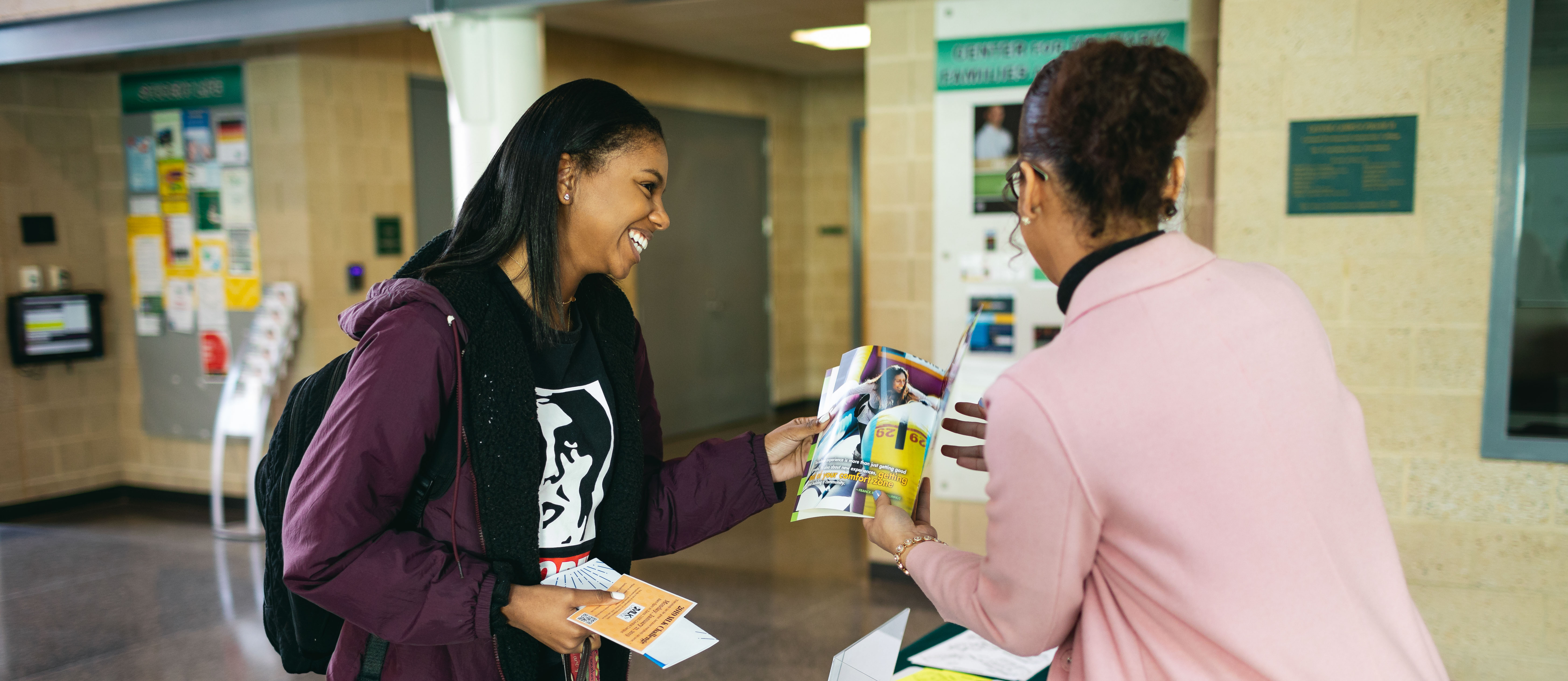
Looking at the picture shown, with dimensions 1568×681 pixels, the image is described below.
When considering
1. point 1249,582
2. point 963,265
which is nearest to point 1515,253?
point 963,265

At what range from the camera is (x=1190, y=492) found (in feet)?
2.91

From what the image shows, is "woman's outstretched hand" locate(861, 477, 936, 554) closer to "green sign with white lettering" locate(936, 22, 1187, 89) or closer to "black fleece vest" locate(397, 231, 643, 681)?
"black fleece vest" locate(397, 231, 643, 681)

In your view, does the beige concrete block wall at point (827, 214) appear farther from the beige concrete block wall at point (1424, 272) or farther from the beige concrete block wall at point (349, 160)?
the beige concrete block wall at point (1424, 272)

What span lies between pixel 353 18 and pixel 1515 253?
3.92 meters

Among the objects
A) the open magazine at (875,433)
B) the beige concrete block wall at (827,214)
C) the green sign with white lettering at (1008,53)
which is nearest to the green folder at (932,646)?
the open magazine at (875,433)

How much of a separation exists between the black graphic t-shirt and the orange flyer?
0.14m

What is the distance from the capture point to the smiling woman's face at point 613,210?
4.67 ft

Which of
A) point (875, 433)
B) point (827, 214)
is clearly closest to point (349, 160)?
point (827, 214)

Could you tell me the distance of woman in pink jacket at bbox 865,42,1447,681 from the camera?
88 cm

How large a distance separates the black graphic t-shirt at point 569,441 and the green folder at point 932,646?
0.63 meters

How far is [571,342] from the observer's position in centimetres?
148

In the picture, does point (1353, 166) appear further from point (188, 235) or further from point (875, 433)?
point (188, 235)

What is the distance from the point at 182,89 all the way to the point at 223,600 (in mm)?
2904

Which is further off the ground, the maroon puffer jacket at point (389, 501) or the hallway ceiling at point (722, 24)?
the hallway ceiling at point (722, 24)
